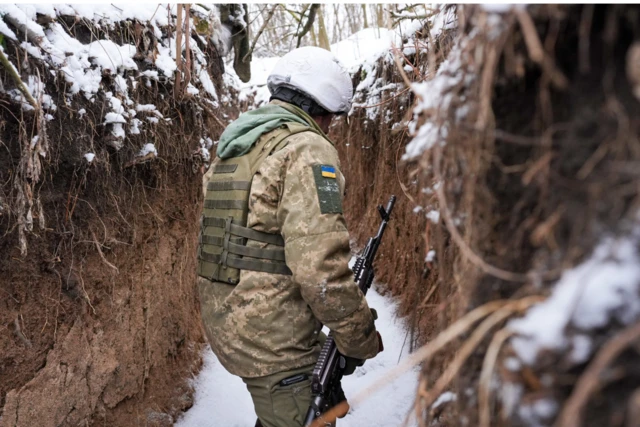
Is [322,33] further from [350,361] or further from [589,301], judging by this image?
[589,301]

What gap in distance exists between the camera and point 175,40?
113 inches

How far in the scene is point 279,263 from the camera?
1.78 m

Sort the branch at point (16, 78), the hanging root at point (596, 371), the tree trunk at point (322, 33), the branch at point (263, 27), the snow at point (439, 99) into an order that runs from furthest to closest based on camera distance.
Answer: the tree trunk at point (322, 33) → the branch at point (263, 27) → the branch at point (16, 78) → the snow at point (439, 99) → the hanging root at point (596, 371)

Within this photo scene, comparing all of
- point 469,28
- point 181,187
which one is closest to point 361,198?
point 181,187

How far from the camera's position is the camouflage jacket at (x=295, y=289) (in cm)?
165

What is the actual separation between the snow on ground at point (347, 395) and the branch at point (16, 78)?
7.13 ft

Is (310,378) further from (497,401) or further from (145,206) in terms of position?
(145,206)

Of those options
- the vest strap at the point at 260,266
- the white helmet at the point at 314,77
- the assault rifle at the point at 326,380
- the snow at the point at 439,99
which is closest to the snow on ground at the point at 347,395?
the assault rifle at the point at 326,380

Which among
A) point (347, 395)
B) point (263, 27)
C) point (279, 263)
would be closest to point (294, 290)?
point (279, 263)

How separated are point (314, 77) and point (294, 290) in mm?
972

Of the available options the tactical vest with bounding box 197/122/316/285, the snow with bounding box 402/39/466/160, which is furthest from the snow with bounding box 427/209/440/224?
the tactical vest with bounding box 197/122/316/285

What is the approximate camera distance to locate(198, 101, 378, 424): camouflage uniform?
1.65 m

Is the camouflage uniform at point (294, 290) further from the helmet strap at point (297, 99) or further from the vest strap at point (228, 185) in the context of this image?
the helmet strap at point (297, 99)

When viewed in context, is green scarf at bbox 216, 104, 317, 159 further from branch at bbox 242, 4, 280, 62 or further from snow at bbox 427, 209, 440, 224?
branch at bbox 242, 4, 280, 62
